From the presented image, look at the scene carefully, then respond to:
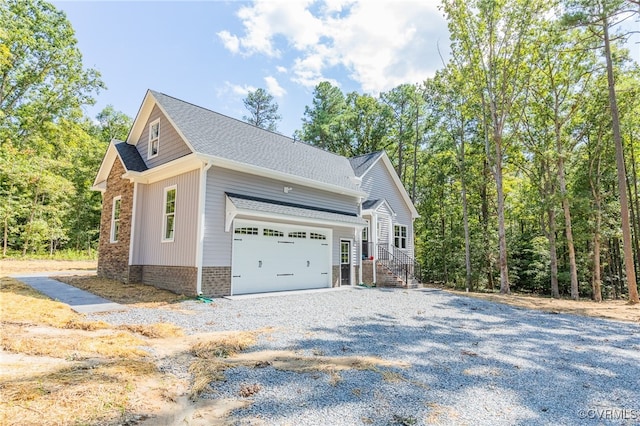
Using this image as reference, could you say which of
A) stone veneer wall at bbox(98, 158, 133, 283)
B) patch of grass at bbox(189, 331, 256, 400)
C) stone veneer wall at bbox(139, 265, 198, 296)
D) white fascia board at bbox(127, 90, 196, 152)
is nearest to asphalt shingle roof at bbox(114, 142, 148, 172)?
white fascia board at bbox(127, 90, 196, 152)

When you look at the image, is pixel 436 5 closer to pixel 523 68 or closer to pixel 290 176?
pixel 523 68

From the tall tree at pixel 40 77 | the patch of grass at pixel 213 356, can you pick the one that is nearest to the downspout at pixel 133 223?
the patch of grass at pixel 213 356

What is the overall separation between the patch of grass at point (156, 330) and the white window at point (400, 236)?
13.8 meters

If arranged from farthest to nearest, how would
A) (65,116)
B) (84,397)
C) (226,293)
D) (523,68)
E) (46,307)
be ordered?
(65,116) → (523,68) → (226,293) → (46,307) → (84,397)

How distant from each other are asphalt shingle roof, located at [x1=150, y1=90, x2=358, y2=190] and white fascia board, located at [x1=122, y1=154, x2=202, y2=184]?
0.48 m

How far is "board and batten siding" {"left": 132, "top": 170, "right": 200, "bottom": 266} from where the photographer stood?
1016 centimetres

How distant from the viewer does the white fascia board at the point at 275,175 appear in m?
10.2

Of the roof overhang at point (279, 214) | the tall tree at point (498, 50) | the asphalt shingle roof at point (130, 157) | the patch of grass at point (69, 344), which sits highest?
the tall tree at point (498, 50)

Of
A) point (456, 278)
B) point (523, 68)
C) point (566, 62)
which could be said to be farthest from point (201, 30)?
point (456, 278)

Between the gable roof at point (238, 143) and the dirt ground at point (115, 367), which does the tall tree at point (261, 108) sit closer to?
the gable roof at point (238, 143)

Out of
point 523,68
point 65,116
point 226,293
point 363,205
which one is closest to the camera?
point 226,293

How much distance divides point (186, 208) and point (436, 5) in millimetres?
14621

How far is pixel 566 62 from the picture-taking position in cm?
1594

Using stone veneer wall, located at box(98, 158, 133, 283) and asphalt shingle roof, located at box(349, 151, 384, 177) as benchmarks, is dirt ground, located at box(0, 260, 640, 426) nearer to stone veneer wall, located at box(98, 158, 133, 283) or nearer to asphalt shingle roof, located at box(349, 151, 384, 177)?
stone veneer wall, located at box(98, 158, 133, 283)
